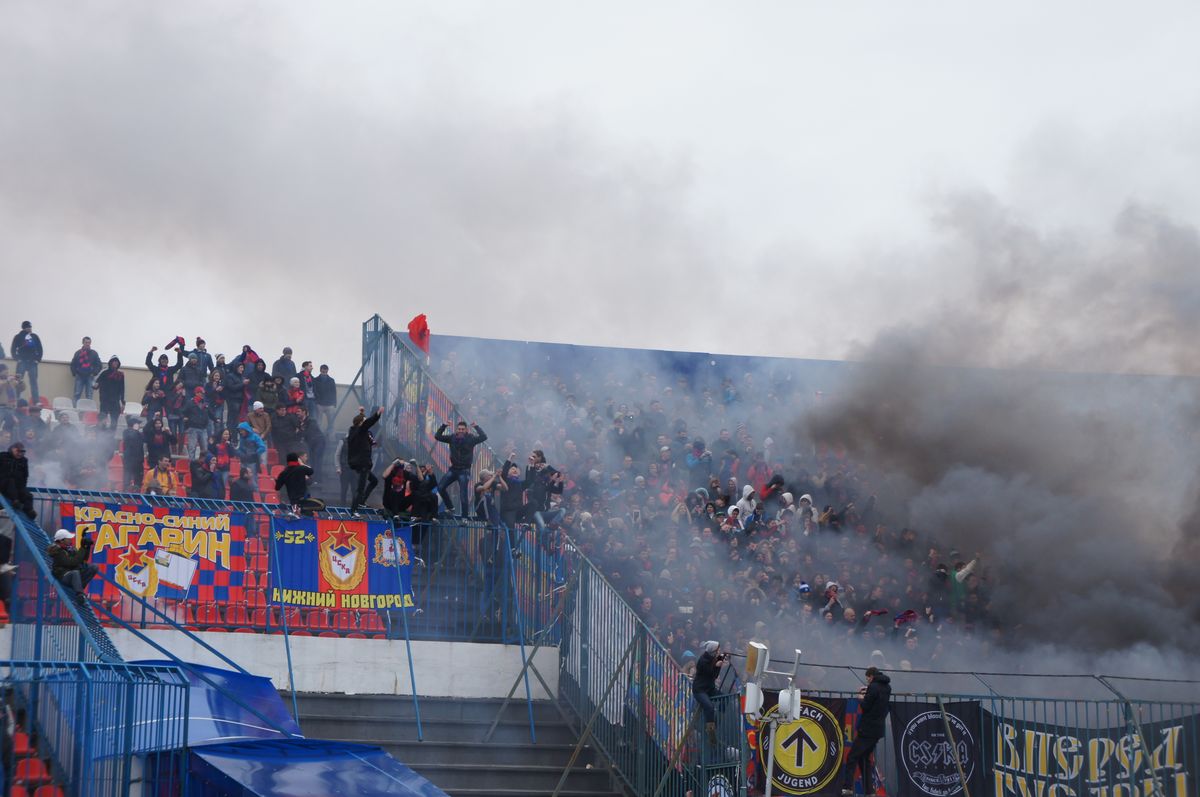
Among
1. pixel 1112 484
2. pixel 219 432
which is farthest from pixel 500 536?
pixel 1112 484

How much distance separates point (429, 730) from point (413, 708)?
0.44 meters

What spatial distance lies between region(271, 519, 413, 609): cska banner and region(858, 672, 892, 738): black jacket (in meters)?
5.78

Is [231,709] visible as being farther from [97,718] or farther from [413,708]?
[413,708]

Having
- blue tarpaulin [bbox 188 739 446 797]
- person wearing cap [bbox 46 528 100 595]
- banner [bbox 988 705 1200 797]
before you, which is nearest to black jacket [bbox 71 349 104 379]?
person wearing cap [bbox 46 528 100 595]

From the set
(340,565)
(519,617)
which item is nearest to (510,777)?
(519,617)

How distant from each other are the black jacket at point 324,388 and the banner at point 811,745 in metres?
11.6

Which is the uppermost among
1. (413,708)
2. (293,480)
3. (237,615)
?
(293,480)

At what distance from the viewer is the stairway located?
16094 mm

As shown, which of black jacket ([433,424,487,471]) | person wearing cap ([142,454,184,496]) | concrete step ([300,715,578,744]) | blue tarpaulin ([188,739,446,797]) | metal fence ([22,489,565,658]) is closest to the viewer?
blue tarpaulin ([188,739,446,797])

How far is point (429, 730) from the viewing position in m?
17.0

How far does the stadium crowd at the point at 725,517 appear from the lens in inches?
833

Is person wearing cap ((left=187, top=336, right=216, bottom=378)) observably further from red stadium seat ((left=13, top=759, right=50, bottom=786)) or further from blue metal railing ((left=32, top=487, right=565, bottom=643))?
red stadium seat ((left=13, top=759, right=50, bottom=786))

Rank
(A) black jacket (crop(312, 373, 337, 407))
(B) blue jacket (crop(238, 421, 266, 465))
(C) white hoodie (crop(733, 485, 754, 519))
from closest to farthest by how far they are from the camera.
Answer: (B) blue jacket (crop(238, 421, 266, 465)) < (C) white hoodie (crop(733, 485, 754, 519)) < (A) black jacket (crop(312, 373, 337, 407))

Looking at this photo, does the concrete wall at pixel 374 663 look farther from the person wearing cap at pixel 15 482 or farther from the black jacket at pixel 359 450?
the black jacket at pixel 359 450
